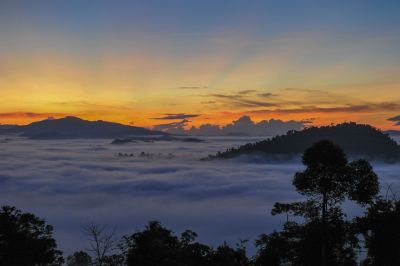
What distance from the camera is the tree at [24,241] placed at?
33050 mm

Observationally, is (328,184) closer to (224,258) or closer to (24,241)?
(224,258)

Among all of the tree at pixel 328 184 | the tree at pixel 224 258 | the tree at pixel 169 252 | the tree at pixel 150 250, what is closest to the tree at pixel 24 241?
the tree at pixel 169 252

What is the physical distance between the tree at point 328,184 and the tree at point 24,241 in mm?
19060

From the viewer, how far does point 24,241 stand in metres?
33.8

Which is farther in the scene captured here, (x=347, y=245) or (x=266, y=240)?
(x=266, y=240)

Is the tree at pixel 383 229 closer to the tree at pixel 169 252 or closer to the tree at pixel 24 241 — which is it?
the tree at pixel 169 252

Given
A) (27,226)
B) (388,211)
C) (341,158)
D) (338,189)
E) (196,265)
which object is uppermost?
(341,158)

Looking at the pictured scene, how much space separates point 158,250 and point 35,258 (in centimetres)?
1082

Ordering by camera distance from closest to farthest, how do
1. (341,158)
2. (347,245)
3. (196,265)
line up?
(341,158) < (347,245) < (196,265)

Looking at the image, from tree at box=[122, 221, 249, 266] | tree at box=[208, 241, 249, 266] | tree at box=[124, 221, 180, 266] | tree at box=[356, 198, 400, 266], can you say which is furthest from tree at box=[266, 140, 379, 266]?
tree at box=[208, 241, 249, 266]

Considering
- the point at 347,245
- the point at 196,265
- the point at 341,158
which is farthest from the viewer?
the point at 196,265

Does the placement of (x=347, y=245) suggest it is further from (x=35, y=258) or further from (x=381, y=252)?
(x=35, y=258)

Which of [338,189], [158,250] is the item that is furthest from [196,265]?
[338,189]

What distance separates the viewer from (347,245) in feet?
102
